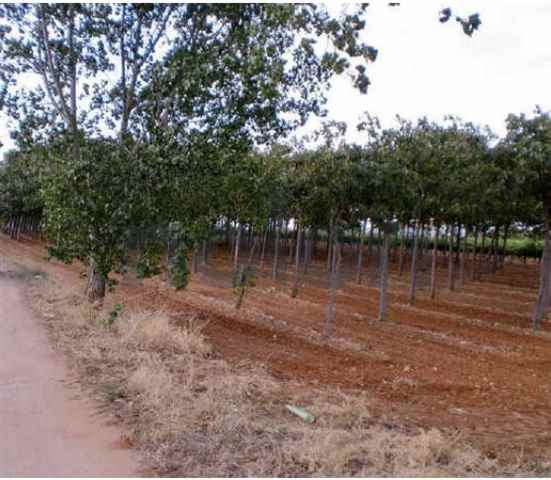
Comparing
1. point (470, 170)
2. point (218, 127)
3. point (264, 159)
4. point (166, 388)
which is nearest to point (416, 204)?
point (470, 170)

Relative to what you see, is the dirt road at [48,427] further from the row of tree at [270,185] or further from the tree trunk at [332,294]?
→ the tree trunk at [332,294]

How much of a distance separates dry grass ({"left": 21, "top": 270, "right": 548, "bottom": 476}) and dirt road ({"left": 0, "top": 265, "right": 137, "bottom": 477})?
0.22 m

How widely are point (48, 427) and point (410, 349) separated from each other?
7.34 m

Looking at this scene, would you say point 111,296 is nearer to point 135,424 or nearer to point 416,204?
point 416,204

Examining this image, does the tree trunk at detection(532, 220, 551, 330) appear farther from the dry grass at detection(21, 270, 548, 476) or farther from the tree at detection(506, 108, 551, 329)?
the dry grass at detection(21, 270, 548, 476)

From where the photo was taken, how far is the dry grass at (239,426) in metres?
4.33

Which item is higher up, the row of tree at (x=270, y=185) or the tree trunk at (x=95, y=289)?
the row of tree at (x=270, y=185)

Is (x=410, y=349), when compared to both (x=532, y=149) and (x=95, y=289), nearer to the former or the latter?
(x=532, y=149)

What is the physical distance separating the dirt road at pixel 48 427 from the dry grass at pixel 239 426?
0.22 metres

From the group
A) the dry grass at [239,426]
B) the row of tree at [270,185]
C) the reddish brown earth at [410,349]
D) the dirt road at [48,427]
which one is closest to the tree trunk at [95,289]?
the row of tree at [270,185]

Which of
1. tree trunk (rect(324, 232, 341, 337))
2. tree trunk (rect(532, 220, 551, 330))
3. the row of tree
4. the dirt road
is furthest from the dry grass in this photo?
tree trunk (rect(532, 220, 551, 330))

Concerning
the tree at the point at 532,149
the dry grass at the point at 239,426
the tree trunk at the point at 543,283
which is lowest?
the dry grass at the point at 239,426

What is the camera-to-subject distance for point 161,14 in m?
11.8

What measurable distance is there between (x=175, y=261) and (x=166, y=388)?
4.44 metres
